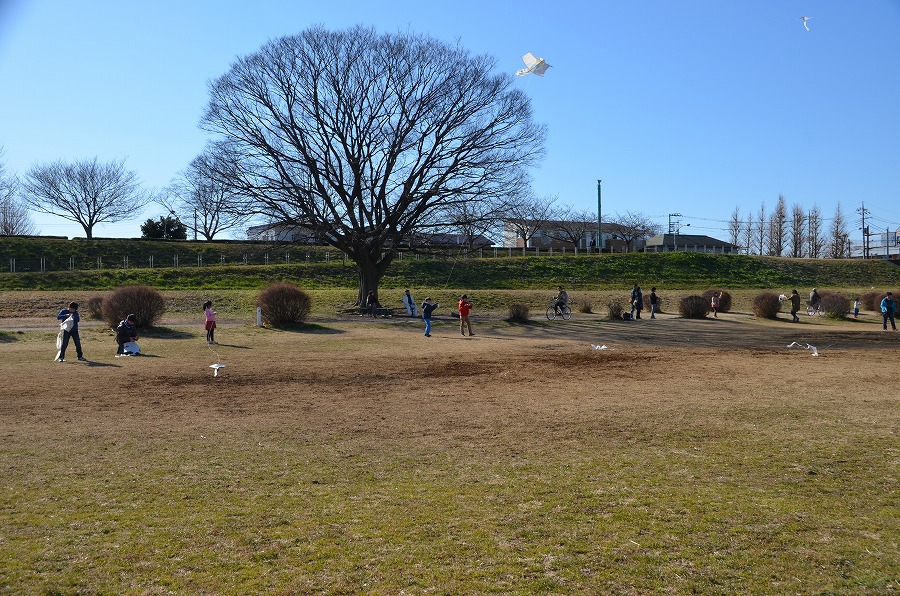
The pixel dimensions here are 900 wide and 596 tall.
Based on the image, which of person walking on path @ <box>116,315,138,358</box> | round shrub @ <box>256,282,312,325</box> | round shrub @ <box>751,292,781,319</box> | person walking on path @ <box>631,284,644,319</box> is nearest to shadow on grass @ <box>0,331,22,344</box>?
person walking on path @ <box>116,315,138,358</box>

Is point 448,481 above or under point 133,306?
under

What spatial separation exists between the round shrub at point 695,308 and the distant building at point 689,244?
73.4 meters

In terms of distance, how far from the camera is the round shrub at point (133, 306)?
24.6 m

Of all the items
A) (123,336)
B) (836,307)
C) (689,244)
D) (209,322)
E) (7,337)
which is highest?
(689,244)

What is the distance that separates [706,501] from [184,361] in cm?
1479

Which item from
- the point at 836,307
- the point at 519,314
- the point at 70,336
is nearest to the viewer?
the point at 70,336

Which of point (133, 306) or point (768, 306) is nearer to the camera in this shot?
point (133, 306)

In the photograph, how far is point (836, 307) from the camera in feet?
120

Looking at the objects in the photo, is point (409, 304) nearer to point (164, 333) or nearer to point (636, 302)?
point (636, 302)

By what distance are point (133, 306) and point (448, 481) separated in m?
20.7

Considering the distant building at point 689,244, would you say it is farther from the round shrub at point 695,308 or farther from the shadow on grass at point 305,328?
the shadow on grass at point 305,328

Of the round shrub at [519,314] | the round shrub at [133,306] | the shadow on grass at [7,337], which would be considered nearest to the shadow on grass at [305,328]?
the round shrub at [133,306]

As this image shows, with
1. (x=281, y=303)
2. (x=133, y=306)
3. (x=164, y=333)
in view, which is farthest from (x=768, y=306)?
(x=133, y=306)

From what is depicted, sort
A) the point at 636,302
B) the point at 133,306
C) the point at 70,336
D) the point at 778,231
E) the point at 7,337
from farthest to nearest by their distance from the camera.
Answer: the point at 778,231 < the point at 636,302 < the point at 133,306 < the point at 7,337 < the point at 70,336
